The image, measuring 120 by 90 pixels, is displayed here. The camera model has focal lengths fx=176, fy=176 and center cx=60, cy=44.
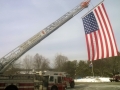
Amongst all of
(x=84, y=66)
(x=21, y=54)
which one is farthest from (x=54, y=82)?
(x=84, y=66)

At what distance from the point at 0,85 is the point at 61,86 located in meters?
6.93

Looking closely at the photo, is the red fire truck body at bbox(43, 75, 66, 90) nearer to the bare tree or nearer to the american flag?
the american flag

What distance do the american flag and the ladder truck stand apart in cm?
483

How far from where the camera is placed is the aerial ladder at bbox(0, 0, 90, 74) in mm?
18062

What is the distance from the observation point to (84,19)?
57.0 feet

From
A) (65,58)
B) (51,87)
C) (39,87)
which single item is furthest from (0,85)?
(65,58)

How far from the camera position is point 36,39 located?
19516 millimetres

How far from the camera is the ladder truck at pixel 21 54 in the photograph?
15.4 meters

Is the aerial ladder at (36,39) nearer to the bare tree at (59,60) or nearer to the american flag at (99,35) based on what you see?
the american flag at (99,35)

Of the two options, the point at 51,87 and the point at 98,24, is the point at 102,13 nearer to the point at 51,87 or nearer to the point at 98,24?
the point at 98,24

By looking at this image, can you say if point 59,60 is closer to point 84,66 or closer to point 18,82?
point 84,66

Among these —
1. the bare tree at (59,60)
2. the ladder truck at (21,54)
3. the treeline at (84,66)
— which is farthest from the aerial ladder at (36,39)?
the bare tree at (59,60)

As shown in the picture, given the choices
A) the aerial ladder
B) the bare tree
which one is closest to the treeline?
the bare tree

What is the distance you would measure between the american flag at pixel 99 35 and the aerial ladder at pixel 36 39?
184 inches
